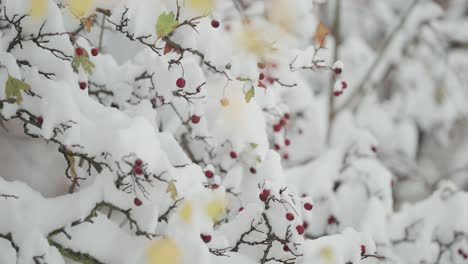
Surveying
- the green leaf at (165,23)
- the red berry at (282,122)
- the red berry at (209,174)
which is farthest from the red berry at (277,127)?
the green leaf at (165,23)

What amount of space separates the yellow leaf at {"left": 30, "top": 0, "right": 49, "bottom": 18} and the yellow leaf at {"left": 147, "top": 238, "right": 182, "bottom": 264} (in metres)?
0.81

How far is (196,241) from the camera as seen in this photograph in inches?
86.0

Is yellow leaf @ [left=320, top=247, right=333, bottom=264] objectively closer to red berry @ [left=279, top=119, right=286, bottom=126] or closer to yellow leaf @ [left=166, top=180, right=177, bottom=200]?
yellow leaf @ [left=166, top=180, right=177, bottom=200]

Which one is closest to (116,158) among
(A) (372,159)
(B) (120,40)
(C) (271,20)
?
(B) (120,40)

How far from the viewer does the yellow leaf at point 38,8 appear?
217cm

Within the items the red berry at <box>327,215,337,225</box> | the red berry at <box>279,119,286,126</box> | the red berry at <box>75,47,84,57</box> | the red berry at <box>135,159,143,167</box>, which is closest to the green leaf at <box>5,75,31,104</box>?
the red berry at <box>75,47,84,57</box>

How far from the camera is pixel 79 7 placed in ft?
7.16

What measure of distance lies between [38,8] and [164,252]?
863 mm

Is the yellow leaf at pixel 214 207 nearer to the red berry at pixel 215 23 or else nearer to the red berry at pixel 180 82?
the red berry at pixel 180 82

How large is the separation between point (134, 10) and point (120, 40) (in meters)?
1.25

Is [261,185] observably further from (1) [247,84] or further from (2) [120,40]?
(2) [120,40]

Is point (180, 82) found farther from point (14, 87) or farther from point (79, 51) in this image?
point (14, 87)

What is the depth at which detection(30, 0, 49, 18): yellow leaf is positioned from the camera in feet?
7.13

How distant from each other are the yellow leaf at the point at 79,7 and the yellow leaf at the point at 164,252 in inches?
30.1
